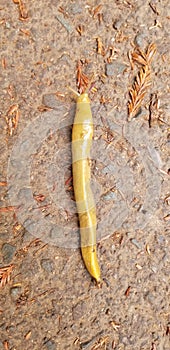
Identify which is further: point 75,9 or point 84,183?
point 75,9

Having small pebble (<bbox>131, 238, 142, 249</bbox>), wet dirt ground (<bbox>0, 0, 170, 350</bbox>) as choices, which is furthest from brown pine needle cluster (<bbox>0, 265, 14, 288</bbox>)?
small pebble (<bbox>131, 238, 142, 249</bbox>)

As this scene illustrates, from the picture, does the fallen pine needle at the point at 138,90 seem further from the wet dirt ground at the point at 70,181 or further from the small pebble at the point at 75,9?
the small pebble at the point at 75,9

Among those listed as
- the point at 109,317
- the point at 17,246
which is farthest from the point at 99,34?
the point at 109,317

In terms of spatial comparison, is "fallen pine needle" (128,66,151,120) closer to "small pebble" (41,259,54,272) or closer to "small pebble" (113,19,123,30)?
"small pebble" (113,19,123,30)

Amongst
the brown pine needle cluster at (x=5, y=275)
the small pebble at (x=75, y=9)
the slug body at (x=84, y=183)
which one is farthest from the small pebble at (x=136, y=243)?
the small pebble at (x=75, y=9)

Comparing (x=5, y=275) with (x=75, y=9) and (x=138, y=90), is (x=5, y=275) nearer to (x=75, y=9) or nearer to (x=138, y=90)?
(x=138, y=90)

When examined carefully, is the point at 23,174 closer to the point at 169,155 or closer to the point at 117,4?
the point at 169,155

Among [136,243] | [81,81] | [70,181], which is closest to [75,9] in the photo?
[81,81]
